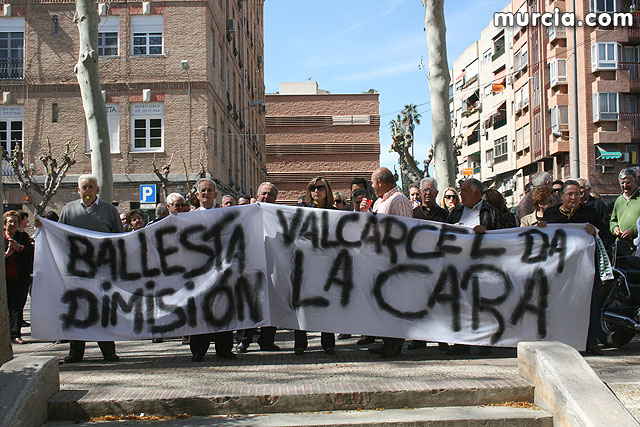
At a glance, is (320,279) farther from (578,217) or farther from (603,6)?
(603,6)

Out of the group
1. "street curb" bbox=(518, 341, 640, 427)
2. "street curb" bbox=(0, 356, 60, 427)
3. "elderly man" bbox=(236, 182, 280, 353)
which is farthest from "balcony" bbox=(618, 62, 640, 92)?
"street curb" bbox=(0, 356, 60, 427)

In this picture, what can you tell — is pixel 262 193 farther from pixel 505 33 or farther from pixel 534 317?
pixel 505 33

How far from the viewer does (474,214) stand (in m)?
7.70

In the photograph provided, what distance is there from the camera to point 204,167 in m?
30.4

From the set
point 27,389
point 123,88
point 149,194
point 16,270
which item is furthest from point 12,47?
point 27,389

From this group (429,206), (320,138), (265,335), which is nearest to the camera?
(265,335)

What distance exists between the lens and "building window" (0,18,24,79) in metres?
31.2

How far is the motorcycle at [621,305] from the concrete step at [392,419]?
2.58m

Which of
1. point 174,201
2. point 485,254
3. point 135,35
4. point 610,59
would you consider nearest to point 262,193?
point 174,201

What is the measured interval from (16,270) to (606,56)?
39.1 m

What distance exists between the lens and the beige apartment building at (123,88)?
30.5m

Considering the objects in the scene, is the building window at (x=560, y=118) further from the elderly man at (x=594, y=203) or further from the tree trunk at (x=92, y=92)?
the elderly man at (x=594, y=203)

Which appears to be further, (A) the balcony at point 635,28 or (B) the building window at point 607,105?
(A) the balcony at point 635,28

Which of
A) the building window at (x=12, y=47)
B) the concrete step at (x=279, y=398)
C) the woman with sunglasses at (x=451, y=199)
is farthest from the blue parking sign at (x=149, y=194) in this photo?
the concrete step at (x=279, y=398)
